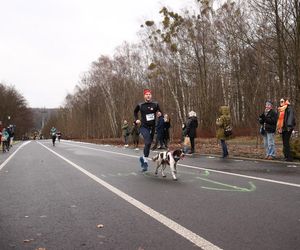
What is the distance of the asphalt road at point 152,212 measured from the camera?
4.90 metres

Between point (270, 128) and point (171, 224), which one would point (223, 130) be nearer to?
point (270, 128)

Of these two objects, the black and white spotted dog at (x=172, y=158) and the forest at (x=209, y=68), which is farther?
the forest at (x=209, y=68)

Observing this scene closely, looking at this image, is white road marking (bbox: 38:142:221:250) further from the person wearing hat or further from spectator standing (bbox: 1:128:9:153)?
spectator standing (bbox: 1:128:9:153)

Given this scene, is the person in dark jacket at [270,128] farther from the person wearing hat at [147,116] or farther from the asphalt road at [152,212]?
the person wearing hat at [147,116]

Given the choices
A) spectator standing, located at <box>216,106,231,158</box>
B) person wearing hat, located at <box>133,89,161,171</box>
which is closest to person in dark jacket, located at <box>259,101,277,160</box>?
spectator standing, located at <box>216,106,231,158</box>

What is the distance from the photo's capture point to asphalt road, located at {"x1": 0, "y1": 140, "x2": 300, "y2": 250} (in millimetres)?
4898

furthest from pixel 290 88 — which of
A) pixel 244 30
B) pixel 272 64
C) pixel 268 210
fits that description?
pixel 268 210

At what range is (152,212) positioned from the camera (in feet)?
21.0

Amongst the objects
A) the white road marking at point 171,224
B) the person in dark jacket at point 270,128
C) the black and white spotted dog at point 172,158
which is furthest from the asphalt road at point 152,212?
the person in dark jacket at point 270,128

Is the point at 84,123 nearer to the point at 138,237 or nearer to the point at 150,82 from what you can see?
the point at 150,82

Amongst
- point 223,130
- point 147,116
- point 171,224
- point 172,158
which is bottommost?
point 171,224

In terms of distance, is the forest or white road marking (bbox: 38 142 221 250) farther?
the forest

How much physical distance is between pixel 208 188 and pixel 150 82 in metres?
44.4

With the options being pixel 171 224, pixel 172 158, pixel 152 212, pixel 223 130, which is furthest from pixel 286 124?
pixel 171 224
